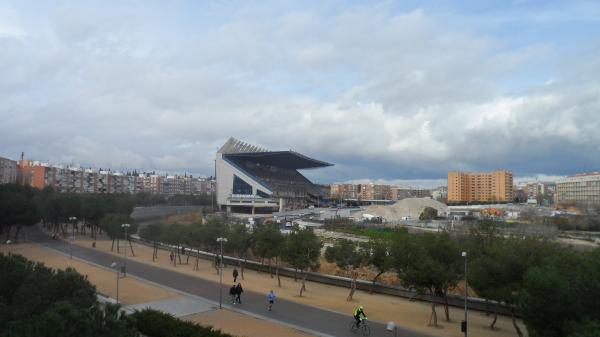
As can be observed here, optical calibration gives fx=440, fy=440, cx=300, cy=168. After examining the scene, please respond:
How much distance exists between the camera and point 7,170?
10856 centimetres

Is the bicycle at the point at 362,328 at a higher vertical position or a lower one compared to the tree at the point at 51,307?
lower

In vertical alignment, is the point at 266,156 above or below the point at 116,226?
above

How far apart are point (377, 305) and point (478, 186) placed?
5585 inches

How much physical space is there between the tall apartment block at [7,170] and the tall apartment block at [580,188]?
13441cm

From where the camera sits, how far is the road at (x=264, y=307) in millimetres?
16578

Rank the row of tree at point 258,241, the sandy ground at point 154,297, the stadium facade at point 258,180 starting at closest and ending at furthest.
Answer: the sandy ground at point 154,297 < the row of tree at point 258,241 < the stadium facade at point 258,180

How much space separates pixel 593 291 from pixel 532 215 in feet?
202

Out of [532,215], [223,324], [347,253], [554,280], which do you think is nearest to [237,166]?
[532,215]

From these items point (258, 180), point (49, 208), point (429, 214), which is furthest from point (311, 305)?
point (258, 180)

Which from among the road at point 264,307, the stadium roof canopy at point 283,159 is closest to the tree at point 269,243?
the road at point 264,307

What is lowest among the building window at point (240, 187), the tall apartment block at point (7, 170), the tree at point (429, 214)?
the tree at point (429, 214)

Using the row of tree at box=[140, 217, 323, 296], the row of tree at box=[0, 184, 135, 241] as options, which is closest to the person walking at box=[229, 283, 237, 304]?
the row of tree at box=[140, 217, 323, 296]

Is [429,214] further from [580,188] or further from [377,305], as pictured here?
[580,188]

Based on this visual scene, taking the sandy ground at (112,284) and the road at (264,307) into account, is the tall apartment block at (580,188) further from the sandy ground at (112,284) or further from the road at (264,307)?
the sandy ground at (112,284)
